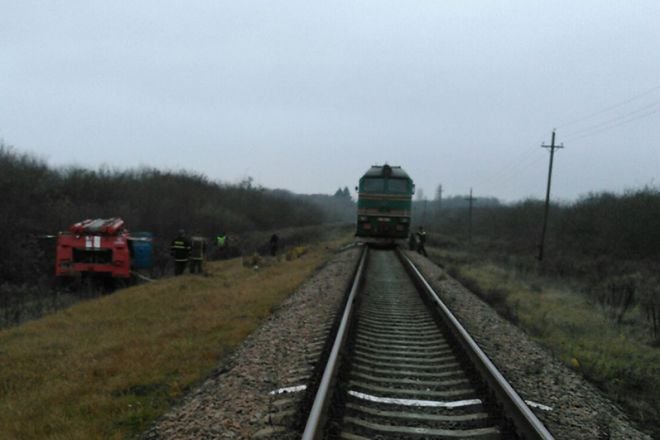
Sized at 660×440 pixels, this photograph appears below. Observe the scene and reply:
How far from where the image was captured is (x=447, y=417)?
4570mm

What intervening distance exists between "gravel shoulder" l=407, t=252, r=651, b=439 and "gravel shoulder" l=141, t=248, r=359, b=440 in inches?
88.1

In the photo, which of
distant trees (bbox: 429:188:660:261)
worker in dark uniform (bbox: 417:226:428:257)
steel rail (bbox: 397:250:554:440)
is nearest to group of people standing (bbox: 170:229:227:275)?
worker in dark uniform (bbox: 417:226:428:257)

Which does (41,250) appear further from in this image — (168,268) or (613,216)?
(613,216)

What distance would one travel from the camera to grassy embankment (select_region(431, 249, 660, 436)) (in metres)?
6.38

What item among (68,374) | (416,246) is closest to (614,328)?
(68,374)

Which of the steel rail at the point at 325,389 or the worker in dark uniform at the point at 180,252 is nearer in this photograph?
the steel rail at the point at 325,389

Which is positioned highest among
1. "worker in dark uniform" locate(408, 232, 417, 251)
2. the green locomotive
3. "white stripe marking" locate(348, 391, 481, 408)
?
the green locomotive

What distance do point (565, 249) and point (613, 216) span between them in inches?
183

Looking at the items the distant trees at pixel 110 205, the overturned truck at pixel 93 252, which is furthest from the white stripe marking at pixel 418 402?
the distant trees at pixel 110 205

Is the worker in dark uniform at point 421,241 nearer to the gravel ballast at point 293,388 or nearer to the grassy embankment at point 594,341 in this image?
the grassy embankment at point 594,341

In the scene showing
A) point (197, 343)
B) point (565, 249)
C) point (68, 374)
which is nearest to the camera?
point (68, 374)

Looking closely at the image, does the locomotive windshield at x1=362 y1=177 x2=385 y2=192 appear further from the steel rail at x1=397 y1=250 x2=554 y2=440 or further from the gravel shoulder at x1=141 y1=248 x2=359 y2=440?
the steel rail at x1=397 y1=250 x2=554 y2=440

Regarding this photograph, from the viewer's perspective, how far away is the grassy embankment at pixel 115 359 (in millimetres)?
5102

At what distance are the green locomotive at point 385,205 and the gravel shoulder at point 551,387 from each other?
14.6 meters
